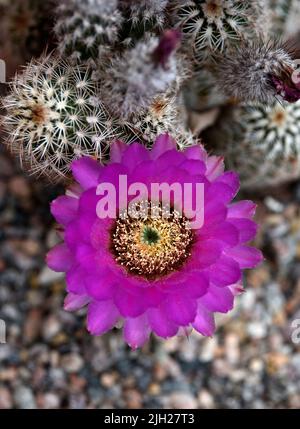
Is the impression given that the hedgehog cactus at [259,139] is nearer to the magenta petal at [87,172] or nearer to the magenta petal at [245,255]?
the magenta petal at [245,255]

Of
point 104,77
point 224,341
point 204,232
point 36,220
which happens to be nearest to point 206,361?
point 224,341

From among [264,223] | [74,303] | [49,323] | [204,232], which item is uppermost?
[204,232]

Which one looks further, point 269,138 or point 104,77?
point 269,138

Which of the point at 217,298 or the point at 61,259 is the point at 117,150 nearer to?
the point at 61,259

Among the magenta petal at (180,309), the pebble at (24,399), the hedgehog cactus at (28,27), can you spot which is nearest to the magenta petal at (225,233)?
the magenta petal at (180,309)

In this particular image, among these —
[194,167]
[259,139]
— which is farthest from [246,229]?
[259,139]
